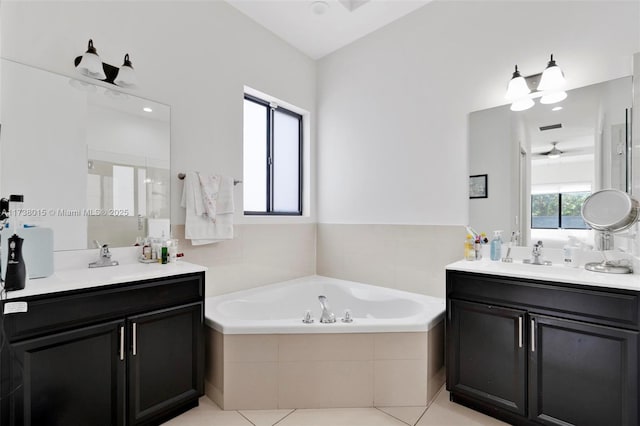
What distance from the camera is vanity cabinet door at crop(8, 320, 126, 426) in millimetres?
1254

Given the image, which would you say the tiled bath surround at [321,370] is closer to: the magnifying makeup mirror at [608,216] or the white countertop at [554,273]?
the white countertop at [554,273]

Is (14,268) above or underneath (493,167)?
underneath

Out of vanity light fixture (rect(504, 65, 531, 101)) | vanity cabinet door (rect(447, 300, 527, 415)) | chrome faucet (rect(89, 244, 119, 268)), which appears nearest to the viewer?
Result: vanity cabinet door (rect(447, 300, 527, 415))

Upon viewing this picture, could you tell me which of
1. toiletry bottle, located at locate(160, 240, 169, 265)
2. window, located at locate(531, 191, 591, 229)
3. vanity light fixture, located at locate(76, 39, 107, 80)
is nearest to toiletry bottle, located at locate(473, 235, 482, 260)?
window, located at locate(531, 191, 591, 229)

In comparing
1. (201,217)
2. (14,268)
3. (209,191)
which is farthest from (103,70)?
(14,268)

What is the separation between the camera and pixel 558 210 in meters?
2.00

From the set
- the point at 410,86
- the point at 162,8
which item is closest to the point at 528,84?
the point at 410,86

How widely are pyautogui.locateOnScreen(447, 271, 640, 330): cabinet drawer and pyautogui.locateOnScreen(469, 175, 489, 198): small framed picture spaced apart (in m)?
0.75

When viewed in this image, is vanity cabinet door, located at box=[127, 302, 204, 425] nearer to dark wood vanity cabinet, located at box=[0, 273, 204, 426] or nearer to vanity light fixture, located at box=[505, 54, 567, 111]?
dark wood vanity cabinet, located at box=[0, 273, 204, 426]

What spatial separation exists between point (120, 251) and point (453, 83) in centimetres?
275

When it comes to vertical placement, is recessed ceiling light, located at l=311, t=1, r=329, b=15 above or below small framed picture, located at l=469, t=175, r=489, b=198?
above

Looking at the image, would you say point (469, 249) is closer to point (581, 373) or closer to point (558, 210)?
point (558, 210)

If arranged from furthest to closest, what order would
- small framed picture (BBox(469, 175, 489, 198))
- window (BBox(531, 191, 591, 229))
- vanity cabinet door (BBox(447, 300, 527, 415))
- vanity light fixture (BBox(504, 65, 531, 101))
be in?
small framed picture (BBox(469, 175, 489, 198)) → vanity light fixture (BBox(504, 65, 531, 101)) → window (BBox(531, 191, 591, 229)) → vanity cabinet door (BBox(447, 300, 527, 415))

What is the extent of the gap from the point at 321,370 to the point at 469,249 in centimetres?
136
